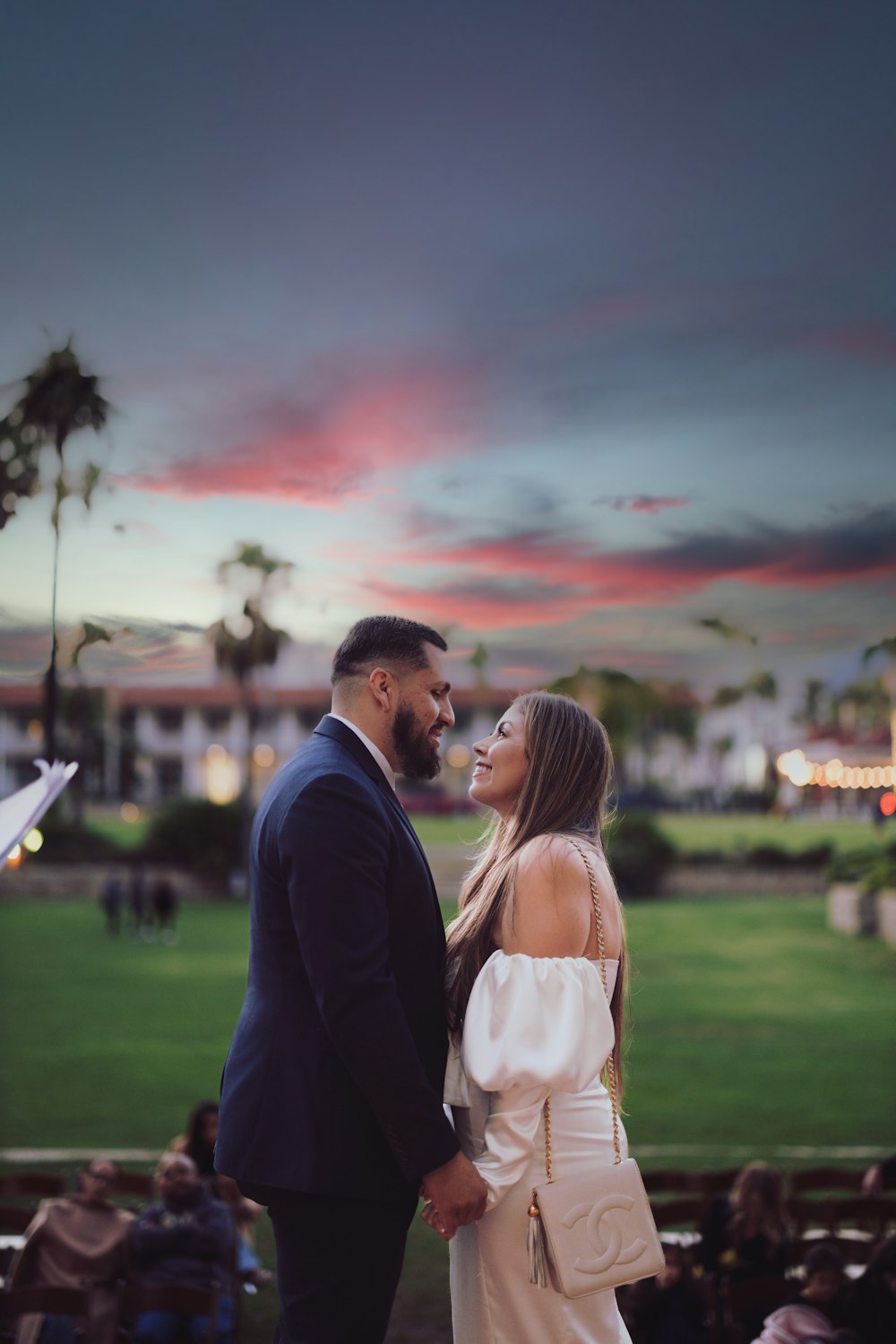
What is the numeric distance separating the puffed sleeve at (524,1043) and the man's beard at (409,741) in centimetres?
46

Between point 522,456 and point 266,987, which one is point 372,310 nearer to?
point 522,456

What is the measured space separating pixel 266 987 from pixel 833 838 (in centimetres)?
4665

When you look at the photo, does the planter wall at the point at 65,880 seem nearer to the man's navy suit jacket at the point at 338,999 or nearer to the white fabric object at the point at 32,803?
the white fabric object at the point at 32,803

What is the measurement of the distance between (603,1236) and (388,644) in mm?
1328

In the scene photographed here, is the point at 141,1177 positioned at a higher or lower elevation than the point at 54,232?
lower

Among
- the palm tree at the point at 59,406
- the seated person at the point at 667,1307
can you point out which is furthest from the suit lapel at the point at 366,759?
the palm tree at the point at 59,406

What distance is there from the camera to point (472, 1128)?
2.61 meters

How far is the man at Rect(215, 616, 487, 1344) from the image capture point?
7.72 feet

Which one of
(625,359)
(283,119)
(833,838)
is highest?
(283,119)

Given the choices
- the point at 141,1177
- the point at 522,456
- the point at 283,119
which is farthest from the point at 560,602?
the point at 141,1177

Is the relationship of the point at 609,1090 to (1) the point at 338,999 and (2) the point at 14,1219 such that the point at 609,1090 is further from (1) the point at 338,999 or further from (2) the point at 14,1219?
(2) the point at 14,1219

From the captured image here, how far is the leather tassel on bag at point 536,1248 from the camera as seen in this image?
2.53 m

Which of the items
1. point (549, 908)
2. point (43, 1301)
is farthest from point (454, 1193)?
point (43, 1301)

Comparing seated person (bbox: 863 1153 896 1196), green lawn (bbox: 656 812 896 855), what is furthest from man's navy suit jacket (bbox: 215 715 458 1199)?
green lawn (bbox: 656 812 896 855)
